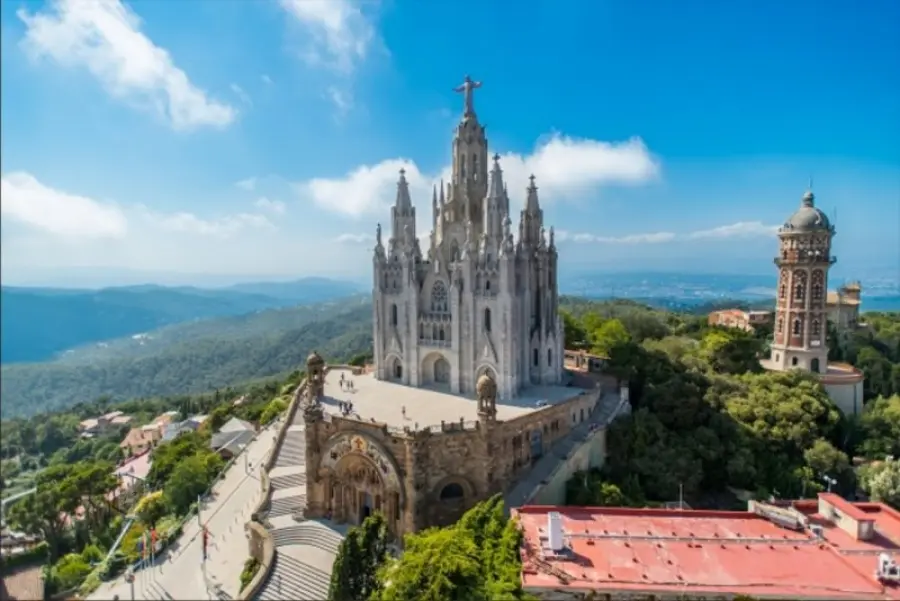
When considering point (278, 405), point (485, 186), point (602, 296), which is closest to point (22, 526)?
point (278, 405)

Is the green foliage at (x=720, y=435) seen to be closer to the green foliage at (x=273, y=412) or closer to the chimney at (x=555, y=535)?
the chimney at (x=555, y=535)

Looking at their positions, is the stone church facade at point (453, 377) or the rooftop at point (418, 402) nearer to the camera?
the stone church facade at point (453, 377)

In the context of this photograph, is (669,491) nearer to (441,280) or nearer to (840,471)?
(840,471)

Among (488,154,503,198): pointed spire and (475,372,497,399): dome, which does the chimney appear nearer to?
(475,372,497,399): dome

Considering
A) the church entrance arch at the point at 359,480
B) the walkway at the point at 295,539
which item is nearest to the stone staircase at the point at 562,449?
the church entrance arch at the point at 359,480

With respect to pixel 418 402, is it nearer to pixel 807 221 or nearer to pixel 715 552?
pixel 715 552

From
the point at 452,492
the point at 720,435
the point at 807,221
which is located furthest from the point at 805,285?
the point at 452,492
